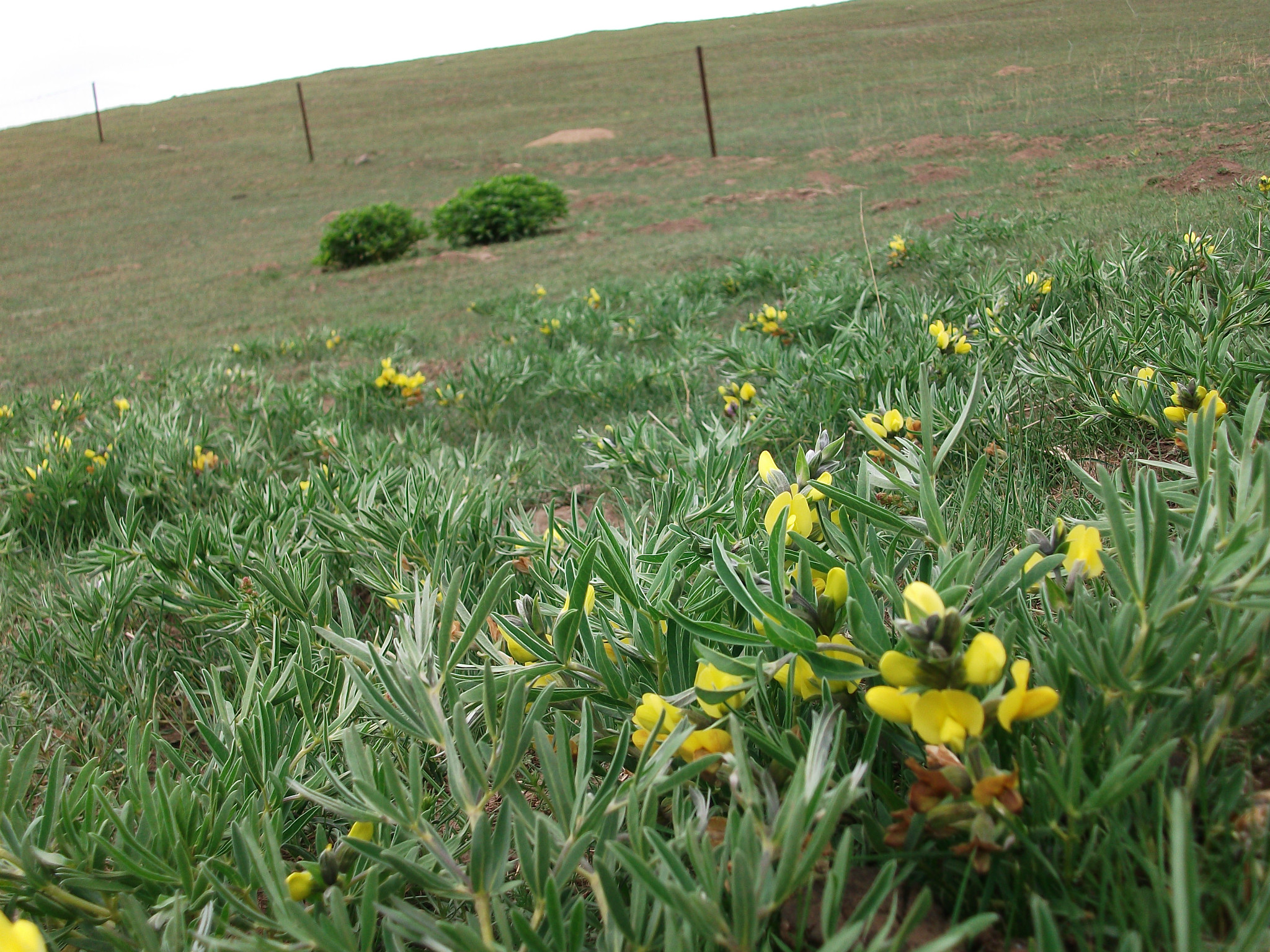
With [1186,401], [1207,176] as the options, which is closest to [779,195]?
[1207,176]

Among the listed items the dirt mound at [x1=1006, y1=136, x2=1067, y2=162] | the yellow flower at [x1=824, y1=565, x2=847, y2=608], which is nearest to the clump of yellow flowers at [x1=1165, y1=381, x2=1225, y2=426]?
the yellow flower at [x1=824, y1=565, x2=847, y2=608]

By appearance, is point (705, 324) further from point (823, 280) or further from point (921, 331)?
point (921, 331)

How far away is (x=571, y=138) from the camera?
935 inches

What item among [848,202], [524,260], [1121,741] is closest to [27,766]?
[1121,741]

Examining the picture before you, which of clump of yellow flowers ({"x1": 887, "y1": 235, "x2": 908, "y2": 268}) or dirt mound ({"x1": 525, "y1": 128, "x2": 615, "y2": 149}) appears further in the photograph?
dirt mound ({"x1": 525, "y1": 128, "x2": 615, "y2": 149})

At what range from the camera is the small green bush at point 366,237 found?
1225cm

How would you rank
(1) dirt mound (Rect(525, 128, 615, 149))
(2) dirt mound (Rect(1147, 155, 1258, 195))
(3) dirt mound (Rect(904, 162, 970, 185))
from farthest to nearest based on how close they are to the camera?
1. (1) dirt mound (Rect(525, 128, 615, 149))
2. (3) dirt mound (Rect(904, 162, 970, 185))
3. (2) dirt mound (Rect(1147, 155, 1258, 195))

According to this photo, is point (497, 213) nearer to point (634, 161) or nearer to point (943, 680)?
point (634, 161)

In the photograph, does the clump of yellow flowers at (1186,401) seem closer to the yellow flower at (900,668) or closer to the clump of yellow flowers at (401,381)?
the yellow flower at (900,668)

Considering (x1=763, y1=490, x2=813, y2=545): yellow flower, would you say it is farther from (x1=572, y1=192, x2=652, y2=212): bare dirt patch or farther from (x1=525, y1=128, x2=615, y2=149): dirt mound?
A: (x1=525, y1=128, x2=615, y2=149): dirt mound

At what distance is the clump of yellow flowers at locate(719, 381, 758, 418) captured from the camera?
211 cm

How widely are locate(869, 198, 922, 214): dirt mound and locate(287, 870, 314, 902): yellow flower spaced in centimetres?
921

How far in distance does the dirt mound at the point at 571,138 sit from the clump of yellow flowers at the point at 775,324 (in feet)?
71.7

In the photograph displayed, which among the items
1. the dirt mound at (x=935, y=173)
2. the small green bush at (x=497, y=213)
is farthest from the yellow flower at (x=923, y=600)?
the small green bush at (x=497, y=213)
